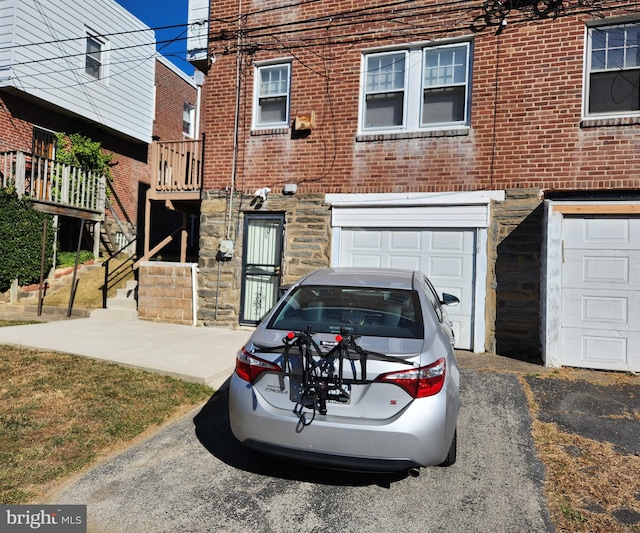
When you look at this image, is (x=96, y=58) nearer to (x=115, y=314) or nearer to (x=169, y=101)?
(x=169, y=101)

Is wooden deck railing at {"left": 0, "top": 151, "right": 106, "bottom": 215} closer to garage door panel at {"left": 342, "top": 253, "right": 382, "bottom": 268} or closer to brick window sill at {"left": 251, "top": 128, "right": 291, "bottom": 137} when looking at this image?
brick window sill at {"left": 251, "top": 128, "right": 291, "bottom": 137}

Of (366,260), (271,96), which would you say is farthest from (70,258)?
(366,260)

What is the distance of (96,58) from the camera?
587 inches

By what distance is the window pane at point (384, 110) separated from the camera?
848 cm

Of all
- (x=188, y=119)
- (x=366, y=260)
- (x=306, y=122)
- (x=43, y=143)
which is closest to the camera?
(x=366, y=260)

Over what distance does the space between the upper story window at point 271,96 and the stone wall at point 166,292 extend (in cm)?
343

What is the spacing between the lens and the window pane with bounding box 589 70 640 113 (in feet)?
23.6

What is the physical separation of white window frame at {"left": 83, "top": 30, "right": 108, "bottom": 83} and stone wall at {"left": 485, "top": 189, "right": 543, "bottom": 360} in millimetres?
13389

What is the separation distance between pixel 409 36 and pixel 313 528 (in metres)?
8.11

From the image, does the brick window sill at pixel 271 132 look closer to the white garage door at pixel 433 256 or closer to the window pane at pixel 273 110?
the window pane at pixel 273 110

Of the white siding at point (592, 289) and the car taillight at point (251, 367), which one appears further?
the white siding at point (592, 289)

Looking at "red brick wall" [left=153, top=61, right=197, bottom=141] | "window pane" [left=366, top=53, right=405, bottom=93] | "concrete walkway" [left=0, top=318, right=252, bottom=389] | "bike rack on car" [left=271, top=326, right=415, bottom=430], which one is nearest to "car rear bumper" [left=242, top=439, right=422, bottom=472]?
"bike rack on car" [left=271, top=326, right=415, bottom=430]

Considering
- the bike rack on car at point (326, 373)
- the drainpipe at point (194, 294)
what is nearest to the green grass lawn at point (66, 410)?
the bike rack on car at point (326, 373)

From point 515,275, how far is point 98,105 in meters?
13.8
